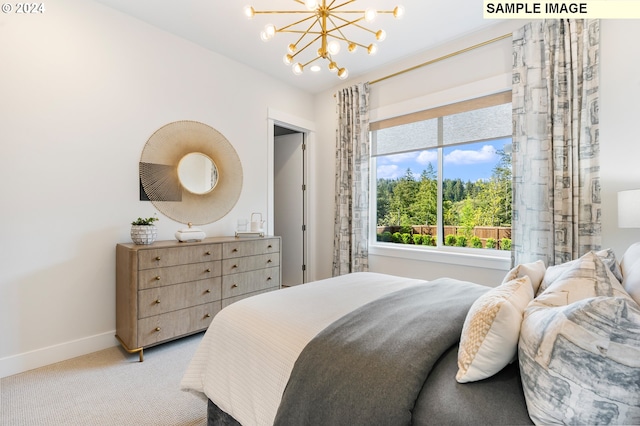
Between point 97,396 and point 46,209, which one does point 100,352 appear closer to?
point 97,396

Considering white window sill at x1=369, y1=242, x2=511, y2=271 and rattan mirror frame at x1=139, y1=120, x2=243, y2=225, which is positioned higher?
rattan mirror frame at x1=139, y1=120, x2=243, y2=225

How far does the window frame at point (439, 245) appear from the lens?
291cm

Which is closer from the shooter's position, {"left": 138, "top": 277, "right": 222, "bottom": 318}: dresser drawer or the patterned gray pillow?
the patterned gray pillow

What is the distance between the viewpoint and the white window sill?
288 centimetres

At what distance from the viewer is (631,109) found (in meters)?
2.23

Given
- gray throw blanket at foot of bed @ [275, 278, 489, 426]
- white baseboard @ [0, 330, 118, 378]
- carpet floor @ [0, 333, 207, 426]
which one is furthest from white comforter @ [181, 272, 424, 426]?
white baseboard @ [0, 330, 118, 378]

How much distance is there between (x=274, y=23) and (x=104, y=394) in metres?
3.28

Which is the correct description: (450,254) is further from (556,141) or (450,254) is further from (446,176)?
(556,141)

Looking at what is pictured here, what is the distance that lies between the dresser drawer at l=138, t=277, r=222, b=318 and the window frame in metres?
1.98

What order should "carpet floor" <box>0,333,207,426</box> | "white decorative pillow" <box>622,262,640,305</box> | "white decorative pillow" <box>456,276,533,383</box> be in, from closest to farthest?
1. "white decorative pillow" <box>456,276,533,383</box>
2. "white decorative pillow" <box>622,262,640,305</box>
3. "carpet floor" <box>0,333,207,426</box>

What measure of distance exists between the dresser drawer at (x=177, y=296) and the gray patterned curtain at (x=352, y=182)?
5.57ft

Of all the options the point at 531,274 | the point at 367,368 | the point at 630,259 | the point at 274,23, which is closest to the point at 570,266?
the point at 531,274

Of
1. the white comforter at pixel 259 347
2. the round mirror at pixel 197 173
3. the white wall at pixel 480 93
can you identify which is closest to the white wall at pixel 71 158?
the round mirror at pixel 197 173

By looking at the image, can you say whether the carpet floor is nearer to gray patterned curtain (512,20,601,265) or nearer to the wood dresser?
the wood dresser
